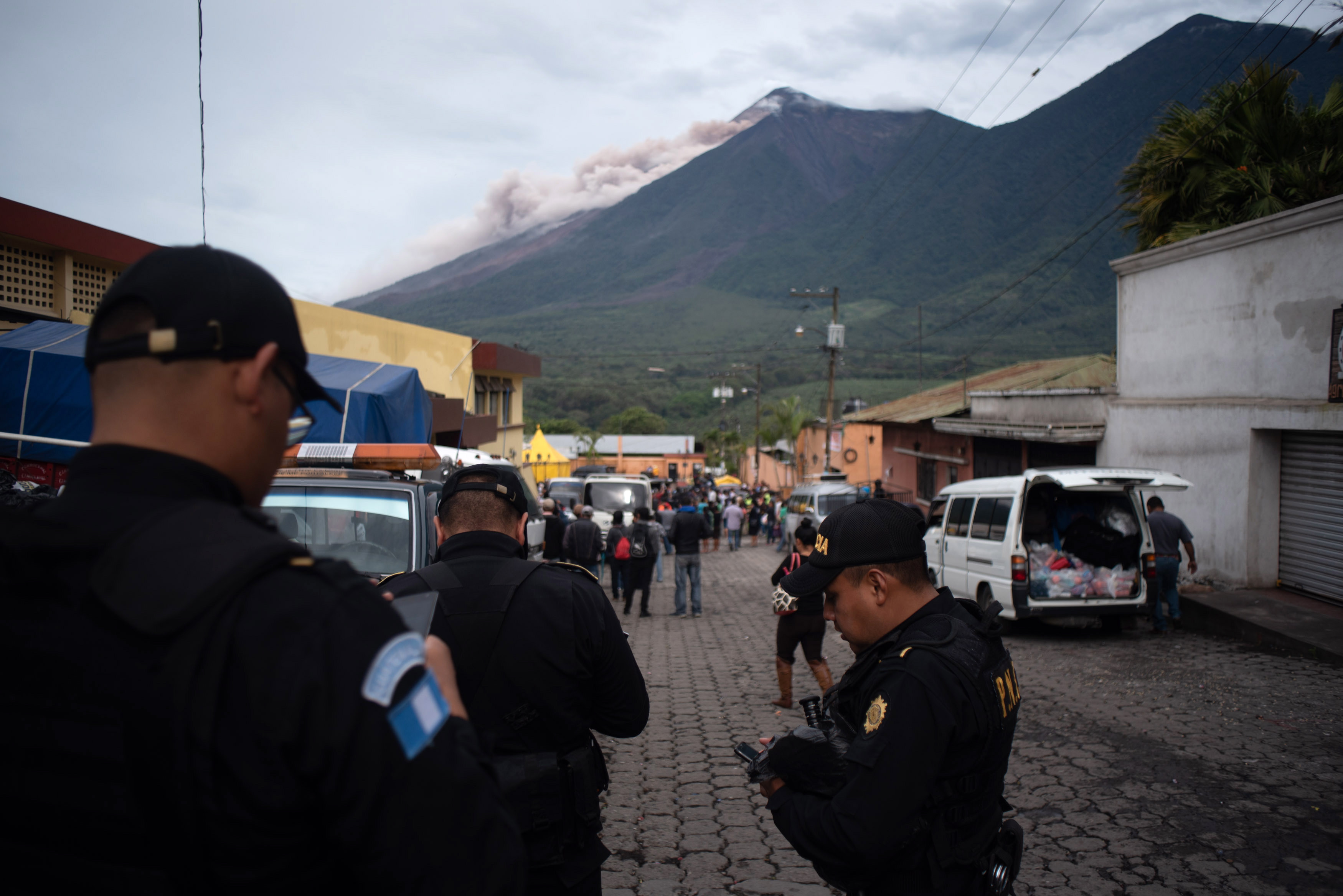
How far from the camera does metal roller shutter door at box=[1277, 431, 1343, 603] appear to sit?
962 centimetres

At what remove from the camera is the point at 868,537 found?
233cm

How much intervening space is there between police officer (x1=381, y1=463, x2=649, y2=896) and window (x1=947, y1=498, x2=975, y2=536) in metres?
9.61

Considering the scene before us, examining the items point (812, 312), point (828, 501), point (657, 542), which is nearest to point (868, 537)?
point (657, 542)

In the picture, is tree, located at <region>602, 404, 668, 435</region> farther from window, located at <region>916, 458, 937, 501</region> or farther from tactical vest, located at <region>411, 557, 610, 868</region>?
tactical vest, located at <region>411, 557, 610, 868</region>

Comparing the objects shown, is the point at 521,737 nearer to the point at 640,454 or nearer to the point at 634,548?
the point at 634,548

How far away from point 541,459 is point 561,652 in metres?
27.7

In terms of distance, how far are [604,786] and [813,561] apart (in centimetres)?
99

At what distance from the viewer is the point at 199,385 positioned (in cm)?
112

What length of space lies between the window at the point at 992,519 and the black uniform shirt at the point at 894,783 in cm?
865

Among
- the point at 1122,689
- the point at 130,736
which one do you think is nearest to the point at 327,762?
the point at 130,736

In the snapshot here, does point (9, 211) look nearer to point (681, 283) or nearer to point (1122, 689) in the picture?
point (1122, 689)

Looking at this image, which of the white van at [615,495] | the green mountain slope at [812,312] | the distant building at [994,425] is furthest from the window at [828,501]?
the green mountain slope at [812,312]

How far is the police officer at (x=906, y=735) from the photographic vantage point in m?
1.97

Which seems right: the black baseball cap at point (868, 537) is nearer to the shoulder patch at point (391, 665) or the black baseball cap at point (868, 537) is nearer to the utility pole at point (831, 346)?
the shoulder patch at point (391, 665)
